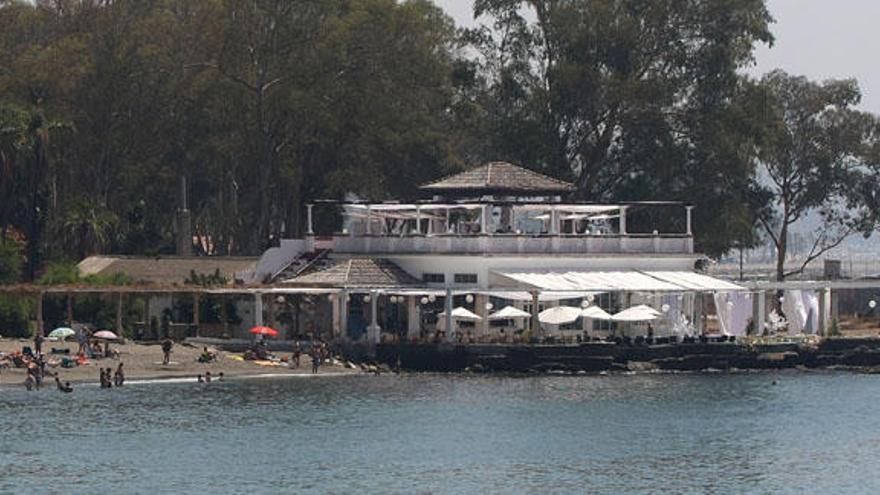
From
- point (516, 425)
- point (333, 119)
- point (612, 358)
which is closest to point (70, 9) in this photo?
point (333, 119)

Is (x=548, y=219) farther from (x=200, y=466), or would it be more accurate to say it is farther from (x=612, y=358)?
(x=200, y=466)

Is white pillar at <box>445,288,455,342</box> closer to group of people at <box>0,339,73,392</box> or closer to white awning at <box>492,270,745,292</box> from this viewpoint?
white awning at <box>492,270,745,292</box>

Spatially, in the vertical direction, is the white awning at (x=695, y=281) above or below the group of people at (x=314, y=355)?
above

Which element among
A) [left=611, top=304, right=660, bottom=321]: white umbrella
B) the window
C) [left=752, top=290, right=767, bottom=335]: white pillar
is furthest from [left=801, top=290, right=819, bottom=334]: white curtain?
the window

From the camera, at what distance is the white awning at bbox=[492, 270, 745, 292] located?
11631cm

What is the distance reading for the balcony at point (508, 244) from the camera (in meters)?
119

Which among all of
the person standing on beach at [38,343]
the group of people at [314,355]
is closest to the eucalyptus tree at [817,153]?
the group of people at [314,355]

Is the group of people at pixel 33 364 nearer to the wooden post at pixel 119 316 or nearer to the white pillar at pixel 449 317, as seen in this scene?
the wooden post at pixel 119 316

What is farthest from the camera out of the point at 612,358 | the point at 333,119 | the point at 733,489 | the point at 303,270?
the point at 333,119

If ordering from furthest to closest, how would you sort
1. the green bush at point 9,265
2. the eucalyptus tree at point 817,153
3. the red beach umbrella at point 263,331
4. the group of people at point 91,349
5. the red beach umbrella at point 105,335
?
1. the eucalyptus tree at point 817,153
2. the green bush at point 9,265
3. the red beach umbrella at point 263,331
4. the red beach umbrella at point 105,335
5. the group of people at point 91,349

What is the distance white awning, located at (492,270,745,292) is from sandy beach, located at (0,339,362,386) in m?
9.74

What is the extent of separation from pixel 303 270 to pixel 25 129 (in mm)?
19875

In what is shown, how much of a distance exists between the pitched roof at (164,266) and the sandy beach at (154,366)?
10.7m

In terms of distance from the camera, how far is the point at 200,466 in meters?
83.1
